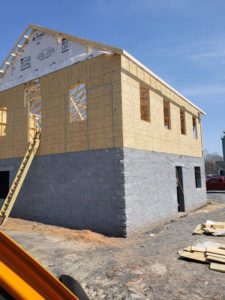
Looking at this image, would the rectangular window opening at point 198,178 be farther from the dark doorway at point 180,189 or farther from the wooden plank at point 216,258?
the wooden plank at point 216,258

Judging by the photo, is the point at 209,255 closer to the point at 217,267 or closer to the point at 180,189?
the point at 217,267

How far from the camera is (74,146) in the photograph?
1079cm

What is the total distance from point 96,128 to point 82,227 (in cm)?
413

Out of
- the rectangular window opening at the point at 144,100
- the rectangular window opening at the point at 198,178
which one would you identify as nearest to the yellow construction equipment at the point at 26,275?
the rectangular window opening at the point at 144,100

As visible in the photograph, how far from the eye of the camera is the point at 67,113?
11.2 metres

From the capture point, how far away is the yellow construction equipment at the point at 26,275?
1525 millimetres

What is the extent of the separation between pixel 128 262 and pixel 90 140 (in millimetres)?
5269

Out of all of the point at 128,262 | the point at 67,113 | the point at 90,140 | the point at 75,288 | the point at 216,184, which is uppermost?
the point at 67,113

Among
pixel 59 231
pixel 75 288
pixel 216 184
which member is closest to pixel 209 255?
pixel 75 288

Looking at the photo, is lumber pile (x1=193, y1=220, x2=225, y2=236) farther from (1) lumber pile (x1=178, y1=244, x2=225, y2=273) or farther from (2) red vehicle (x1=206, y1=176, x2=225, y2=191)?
(2) red vehicle (x1=206, y1=176, x2=225, y2=191)

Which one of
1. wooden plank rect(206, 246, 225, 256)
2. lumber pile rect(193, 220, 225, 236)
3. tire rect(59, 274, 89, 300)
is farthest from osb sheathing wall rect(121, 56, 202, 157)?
tire rect(59, 274, 89, 300)

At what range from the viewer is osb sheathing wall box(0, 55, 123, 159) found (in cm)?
982

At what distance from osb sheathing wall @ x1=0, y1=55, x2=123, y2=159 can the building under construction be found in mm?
42

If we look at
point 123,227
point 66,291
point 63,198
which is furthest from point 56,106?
point 66,291
